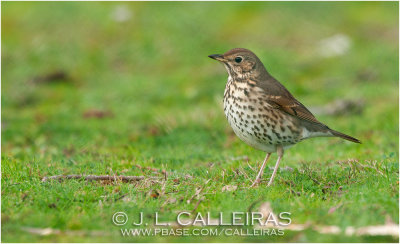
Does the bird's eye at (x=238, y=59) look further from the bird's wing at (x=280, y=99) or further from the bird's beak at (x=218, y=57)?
the bird's wing at (x=280, y=99)

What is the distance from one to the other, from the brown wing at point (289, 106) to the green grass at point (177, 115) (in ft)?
1.98

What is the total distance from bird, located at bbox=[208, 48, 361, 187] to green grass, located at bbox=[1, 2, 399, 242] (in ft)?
1.26

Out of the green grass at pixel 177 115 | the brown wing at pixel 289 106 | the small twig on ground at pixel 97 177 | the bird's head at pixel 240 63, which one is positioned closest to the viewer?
the green grass at pixel 177 115

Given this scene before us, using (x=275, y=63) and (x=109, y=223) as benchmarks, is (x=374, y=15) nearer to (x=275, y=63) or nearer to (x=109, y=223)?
(x=275, y=63)

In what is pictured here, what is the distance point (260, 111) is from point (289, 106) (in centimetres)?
46

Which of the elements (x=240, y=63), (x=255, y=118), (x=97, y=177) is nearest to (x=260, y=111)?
(x=255, y=118)

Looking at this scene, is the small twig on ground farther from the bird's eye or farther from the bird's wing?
the bird's eye

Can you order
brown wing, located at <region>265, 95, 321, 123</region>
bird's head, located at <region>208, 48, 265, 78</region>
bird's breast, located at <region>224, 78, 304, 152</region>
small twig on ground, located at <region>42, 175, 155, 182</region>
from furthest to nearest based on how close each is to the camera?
bird's head, located at <region>208, 48, 265, 78</region> < brown wing, located at <region>265, 95, 321, 123</region> < bird's breast, located at <region>224, 78, 304, 152</region> < small twig on ground, located at <region>42, 175, 155, 182</region>

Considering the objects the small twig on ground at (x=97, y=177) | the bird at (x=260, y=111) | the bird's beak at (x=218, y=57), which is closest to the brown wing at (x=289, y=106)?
the bird at (x=260, y=111)

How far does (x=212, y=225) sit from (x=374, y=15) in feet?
46.6

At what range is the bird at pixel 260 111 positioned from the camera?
6.00 m

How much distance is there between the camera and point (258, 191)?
5449 millimetres

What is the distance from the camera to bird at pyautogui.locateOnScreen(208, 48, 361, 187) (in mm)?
6004

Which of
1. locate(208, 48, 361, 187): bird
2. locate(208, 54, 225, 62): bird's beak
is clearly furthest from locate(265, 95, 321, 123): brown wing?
locate(208, 54, 225, 62): bird's beak
